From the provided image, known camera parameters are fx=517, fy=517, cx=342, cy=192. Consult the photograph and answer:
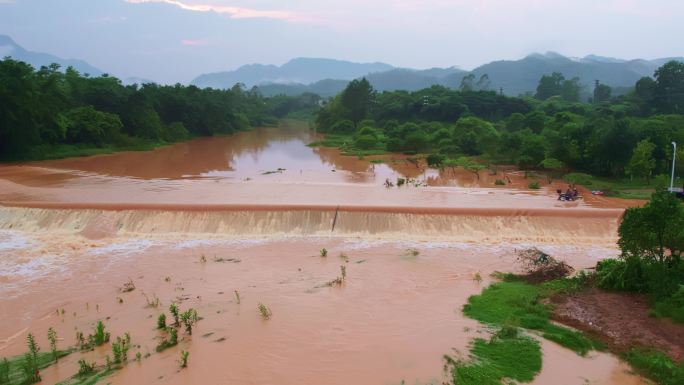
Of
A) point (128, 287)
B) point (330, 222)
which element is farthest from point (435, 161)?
point (128, 287)

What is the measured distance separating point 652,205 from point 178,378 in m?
7.58

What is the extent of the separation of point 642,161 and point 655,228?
37.5 ft

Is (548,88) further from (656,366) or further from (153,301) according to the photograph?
(153,301)

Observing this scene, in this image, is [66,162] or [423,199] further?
[66,162]

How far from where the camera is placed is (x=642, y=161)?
18281 millimetres

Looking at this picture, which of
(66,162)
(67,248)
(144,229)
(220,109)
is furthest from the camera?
(220,109)

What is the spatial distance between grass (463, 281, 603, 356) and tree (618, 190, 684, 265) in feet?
5.32

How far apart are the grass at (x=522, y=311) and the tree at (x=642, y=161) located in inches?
456

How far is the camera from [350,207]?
45.4 feet

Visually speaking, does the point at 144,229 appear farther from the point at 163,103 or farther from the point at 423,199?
the point at 163,103

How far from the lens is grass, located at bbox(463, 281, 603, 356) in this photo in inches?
289

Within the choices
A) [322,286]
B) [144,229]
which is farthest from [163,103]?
[322,286]

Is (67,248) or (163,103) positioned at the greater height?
(163,103)

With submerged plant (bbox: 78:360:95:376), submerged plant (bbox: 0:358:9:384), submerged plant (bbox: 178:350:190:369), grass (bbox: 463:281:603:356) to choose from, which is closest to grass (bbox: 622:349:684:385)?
grass (bbox: 463:281:603:356)
